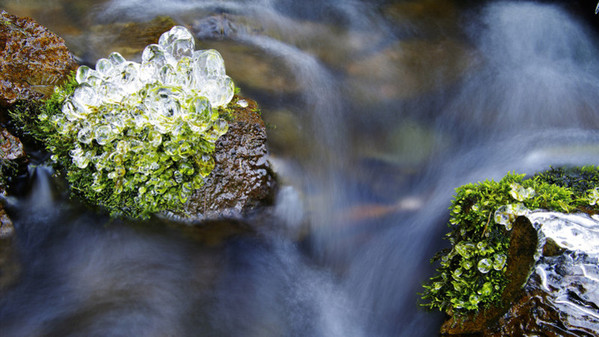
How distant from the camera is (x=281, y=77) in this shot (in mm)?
4910

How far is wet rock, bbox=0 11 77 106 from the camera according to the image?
151 inches

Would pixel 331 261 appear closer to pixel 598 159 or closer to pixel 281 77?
pixel 281 77

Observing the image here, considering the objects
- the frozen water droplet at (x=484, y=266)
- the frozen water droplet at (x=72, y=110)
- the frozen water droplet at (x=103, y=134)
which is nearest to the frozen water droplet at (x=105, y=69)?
the frozen water droplet at (x=72, y=110)

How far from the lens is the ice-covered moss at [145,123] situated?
3.29m

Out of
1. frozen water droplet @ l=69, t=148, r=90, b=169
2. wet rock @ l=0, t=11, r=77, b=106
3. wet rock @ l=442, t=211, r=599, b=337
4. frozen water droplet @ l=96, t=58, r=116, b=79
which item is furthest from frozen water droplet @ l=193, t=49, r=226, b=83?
wet rock @ l=442, t=211, r=599, b=337

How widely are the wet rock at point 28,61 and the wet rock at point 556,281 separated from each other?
4.49 meters

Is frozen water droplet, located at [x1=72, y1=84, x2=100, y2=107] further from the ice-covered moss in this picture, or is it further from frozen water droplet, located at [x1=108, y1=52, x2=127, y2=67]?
frozen water droplet, located at [x1=108, y1=52, x2=127, y2=67]

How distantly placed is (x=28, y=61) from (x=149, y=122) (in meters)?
1.70

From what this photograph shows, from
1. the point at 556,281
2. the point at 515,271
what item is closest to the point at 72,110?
the point at 515,271

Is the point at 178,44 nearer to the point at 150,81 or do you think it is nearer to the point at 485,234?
the point at 150,81

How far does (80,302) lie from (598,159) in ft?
17.2

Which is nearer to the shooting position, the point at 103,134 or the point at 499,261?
the point at 499,261

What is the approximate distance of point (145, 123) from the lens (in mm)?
3381

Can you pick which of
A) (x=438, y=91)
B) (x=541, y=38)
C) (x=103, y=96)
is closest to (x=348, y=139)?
(x=438, y=91)
